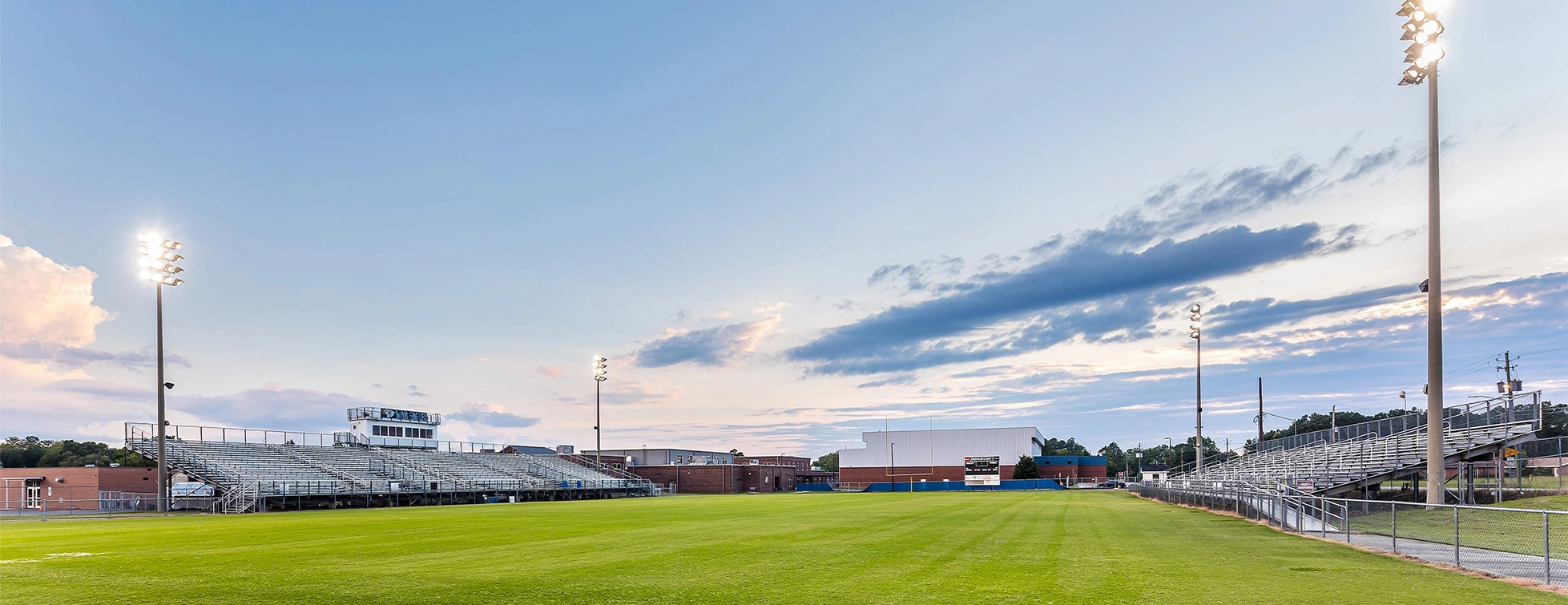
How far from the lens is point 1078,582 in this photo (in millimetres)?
12680

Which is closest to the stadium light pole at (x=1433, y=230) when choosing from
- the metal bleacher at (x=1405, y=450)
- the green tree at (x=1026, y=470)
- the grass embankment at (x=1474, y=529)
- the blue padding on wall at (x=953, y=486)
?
the grass embankment at (x=1474, y=529)

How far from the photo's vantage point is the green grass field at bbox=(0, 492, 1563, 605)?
1143 centimetres

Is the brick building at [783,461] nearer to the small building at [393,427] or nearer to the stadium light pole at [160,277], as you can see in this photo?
the small building at [393,427]

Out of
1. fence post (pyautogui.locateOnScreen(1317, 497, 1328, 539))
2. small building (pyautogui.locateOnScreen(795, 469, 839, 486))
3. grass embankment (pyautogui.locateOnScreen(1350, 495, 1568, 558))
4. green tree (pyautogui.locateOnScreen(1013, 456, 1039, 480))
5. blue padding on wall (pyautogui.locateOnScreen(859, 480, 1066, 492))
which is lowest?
small building (pyautogui.locateOnScreen(795, 469, 839, 486))

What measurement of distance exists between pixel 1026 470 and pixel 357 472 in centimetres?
8102

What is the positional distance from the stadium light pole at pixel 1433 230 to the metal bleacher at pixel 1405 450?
7.94 m

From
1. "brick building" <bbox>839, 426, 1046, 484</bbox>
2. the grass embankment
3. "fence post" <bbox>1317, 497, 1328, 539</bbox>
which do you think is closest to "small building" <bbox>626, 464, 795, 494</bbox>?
"brick building" <bbox>839, 426, 1046, 484</bbox>

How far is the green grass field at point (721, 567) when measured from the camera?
1143cm

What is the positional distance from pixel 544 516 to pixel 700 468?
2563 inches

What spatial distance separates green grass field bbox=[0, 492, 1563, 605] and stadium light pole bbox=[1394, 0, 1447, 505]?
5.46 m

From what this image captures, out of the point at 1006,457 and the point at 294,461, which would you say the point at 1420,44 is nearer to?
the point at 294,461

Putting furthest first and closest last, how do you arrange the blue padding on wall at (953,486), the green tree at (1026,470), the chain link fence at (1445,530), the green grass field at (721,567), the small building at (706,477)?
the green tree at (1026,470)
the blue padding on wall at (953,486)
the small building at (706,477)
the chain link fence at (1445,530)
the green grass field at (721,567)

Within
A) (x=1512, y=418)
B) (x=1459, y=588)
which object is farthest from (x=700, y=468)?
(x=1459, y=588)

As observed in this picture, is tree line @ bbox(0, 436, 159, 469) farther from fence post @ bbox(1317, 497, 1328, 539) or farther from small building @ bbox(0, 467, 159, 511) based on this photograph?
fence post @ bbox(1317, 497, 1328, 539)
